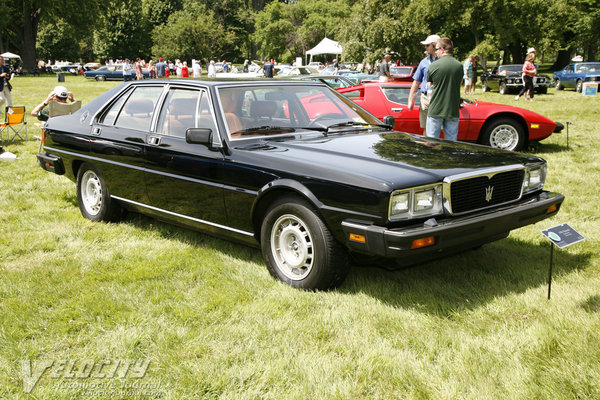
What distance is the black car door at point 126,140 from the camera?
4.98 m

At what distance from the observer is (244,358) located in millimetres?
2996

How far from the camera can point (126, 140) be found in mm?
5059

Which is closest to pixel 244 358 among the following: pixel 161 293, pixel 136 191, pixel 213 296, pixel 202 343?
pixel 202 343

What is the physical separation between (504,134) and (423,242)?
680cm

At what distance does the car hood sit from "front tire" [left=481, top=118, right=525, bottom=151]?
5.14 meters

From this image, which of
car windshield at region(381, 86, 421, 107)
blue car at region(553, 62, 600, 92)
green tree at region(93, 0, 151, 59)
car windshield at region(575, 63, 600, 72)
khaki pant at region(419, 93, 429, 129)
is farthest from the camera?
green tree at region(93, 0, 151, 59)

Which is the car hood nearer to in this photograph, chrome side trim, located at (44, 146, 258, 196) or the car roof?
chrome side trim, located at (44, 146, 258, 196)

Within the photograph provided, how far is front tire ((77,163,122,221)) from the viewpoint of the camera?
218 inches

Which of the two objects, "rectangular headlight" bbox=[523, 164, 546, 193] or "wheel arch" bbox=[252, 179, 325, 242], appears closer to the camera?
"wheel arch" bbox=[252, 179, 325, 242]

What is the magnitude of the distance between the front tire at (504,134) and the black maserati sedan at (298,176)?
193 inches

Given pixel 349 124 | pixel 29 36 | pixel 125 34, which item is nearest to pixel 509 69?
pixel 349 124

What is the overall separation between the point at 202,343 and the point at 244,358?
1.03ft

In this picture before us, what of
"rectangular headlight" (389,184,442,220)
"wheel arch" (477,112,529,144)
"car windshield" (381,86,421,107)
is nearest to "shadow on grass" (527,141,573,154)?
"wheel arch" (477,112,529,144)

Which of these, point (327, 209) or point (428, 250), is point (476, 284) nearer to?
point (428, 250)
